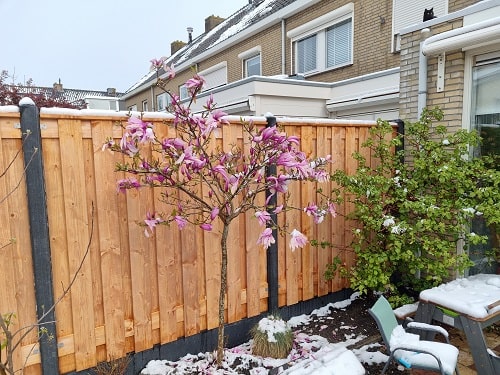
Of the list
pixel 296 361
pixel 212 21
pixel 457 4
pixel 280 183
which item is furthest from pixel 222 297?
pixel 212 21

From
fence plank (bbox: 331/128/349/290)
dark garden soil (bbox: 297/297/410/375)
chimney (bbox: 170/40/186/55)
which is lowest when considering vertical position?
dark garden soil (bbox: 297/297/410/375)

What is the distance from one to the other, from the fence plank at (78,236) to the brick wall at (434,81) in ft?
12.8

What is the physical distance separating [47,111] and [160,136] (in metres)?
0.84

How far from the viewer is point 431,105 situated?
14.4 feet

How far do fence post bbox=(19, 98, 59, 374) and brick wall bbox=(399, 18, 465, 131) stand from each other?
415 centimetres

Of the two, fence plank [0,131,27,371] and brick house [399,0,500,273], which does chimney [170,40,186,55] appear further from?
fence plank [0,131,27,371]

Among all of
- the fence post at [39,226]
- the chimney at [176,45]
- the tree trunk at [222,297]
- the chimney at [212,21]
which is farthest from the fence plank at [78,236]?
the chimney at [176,45]

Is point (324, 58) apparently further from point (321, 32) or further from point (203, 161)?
point (203, 161)

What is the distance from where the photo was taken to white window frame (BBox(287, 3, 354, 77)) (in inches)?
383

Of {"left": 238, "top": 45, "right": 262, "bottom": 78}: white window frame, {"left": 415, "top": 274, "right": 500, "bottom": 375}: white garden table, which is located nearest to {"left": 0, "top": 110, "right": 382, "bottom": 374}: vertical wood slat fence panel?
{"left": 415, "top": 274, "right": 500, "bottom": 375}: white garden table

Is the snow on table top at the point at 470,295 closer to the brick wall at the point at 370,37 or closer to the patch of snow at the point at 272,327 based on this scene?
the patch of snow at the point at 272,327

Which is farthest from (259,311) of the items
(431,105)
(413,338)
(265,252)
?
(431,105)

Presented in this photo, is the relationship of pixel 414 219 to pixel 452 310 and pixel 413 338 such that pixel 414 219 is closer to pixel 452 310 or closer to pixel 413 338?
pixel 452 310

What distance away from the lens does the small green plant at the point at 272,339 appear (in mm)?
3322
